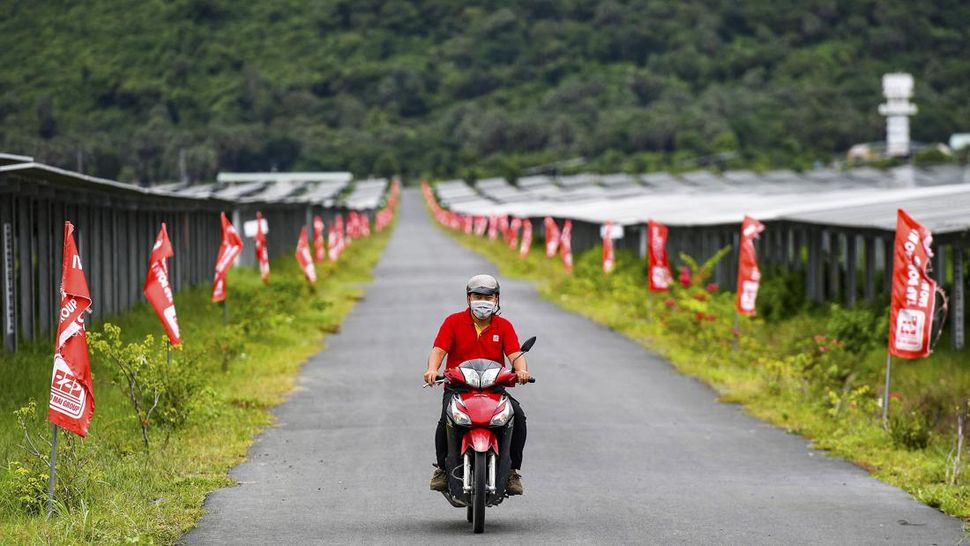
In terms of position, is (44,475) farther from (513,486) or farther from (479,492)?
(513,486)

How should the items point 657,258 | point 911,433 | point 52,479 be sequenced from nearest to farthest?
point 52,479 → point 911,433 → point 657,258

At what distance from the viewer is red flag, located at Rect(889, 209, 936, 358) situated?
1445cm

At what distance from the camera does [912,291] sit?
14.5m

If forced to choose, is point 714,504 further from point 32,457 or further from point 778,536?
point 32,457

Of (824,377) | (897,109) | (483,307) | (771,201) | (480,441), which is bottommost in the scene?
(824,377)

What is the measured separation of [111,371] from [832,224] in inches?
493

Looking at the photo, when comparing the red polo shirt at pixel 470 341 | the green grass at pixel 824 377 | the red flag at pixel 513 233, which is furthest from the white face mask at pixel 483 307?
the red flag at pixel 513 233

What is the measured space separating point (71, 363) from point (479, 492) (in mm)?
2582

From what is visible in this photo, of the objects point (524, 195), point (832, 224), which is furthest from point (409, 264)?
point (524, 195)

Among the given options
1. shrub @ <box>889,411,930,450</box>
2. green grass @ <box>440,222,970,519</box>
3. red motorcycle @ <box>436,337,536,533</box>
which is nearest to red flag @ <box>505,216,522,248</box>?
green grass @ <box>440,222,970,519</box>

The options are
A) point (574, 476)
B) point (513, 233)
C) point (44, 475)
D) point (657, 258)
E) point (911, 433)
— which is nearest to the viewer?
point (44, 475)

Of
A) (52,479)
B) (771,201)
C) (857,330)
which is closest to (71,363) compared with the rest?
(52,479)

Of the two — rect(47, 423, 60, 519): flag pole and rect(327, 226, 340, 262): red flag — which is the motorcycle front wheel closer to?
rect(47, 423, 60, 519): flag pole

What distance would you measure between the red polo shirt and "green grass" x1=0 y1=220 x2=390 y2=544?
1.93 m
